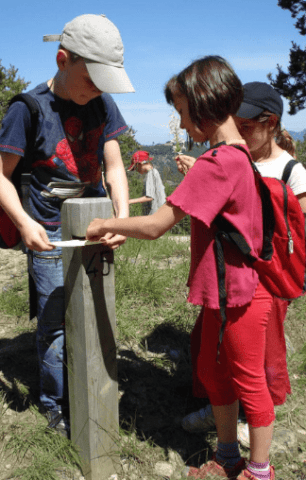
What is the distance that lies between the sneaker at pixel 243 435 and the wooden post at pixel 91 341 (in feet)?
2.68

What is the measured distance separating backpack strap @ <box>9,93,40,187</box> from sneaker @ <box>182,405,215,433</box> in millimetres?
1621

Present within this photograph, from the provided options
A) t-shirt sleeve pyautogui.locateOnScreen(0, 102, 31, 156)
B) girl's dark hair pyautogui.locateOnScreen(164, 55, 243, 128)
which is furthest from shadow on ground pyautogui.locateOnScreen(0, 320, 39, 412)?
girl's dark hair pyautogui.locateOnScreen(164, 55, 243, 128)

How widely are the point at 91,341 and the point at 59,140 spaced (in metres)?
0.96

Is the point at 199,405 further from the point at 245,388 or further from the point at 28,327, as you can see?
the point at 28,327

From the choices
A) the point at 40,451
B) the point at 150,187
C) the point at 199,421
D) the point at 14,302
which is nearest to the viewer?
the point at 40,451

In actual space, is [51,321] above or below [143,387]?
above

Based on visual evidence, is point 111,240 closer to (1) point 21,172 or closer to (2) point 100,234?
(2) point 100,234

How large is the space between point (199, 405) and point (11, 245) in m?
1.56

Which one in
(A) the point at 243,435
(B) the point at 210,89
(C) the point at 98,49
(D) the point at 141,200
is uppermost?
(C) the point at 98,49

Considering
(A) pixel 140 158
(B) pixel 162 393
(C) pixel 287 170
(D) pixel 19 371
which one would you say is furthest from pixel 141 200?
(C) pixel 287 170

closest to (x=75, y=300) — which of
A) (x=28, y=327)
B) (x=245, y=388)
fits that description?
(x=245, y=388)

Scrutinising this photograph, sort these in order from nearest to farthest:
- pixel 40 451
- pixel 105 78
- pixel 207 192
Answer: pixel 207 192
pixel 105 78
pixel 40 451

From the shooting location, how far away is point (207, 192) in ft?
5.40

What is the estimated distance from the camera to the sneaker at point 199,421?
2.54 m
